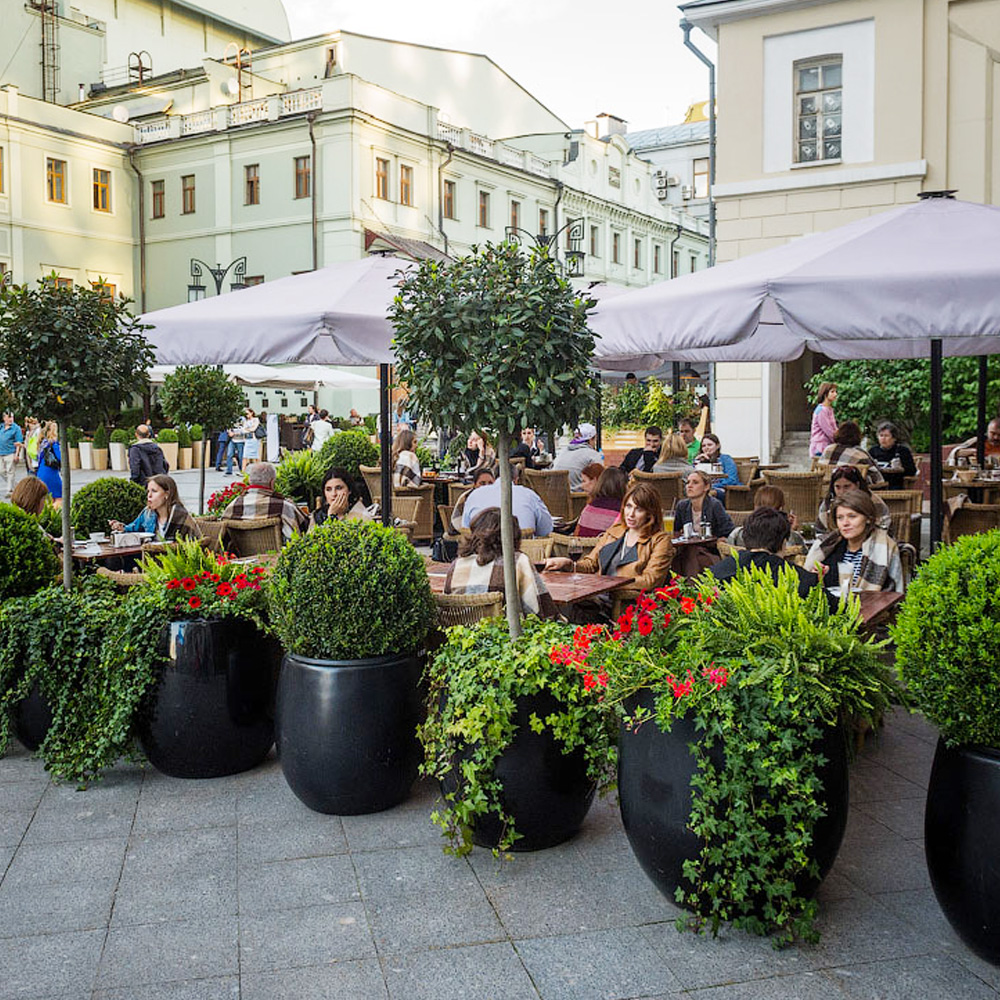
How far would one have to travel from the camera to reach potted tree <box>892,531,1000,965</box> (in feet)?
10.2

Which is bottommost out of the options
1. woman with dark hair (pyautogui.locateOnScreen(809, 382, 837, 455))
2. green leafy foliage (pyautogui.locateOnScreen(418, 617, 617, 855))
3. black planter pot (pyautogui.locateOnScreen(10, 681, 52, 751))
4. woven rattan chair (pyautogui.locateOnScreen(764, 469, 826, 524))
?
black planter pot (pyautogui.locateOnScreen(10, 681, 52, 751))

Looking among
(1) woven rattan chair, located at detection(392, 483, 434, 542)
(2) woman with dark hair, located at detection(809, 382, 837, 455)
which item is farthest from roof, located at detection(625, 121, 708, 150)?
(1) woven rattan chair, located at detection(392, 483, 434, 542)

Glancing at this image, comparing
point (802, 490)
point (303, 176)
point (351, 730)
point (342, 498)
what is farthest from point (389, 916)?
point (303, 176)

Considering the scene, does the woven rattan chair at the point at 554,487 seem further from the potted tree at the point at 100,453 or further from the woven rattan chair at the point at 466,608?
the potted tree at the point at 100,453

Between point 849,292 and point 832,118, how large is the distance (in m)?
15.5

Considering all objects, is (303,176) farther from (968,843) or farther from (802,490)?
(968,843)

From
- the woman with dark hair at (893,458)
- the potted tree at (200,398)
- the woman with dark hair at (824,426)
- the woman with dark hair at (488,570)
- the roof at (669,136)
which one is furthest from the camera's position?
the roof at (669,136)

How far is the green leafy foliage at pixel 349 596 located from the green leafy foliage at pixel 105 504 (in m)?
4.05

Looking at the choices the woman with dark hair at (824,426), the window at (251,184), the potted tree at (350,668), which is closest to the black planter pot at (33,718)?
the potted tree at (350,668)

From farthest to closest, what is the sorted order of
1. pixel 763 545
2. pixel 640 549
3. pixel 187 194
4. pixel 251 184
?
pixel 187 194 < pixel 251 184 < pixel 640 549 < pixel 763 545

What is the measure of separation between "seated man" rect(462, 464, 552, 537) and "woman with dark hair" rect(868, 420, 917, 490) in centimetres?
494

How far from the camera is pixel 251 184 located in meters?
39.1

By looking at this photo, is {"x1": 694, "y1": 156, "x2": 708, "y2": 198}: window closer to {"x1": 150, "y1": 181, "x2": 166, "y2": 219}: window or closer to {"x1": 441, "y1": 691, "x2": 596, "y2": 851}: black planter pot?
{"x1": 150, "y1": 181, "x2": 166, "y2": 219}: window

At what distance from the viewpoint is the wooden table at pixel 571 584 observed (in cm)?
578
